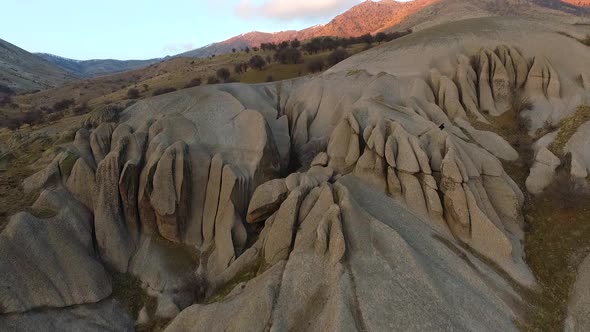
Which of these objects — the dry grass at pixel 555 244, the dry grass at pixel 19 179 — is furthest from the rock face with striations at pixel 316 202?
the dry grass at pixel 19 179

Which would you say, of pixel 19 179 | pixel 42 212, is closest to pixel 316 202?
pixel 42 212

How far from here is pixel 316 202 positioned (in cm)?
2452

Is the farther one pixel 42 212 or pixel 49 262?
pixel 42 212

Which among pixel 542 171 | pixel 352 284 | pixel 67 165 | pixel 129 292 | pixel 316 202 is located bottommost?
pixel 129 292

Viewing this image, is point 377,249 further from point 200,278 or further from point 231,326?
point 200,278

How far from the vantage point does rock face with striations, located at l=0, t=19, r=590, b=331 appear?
2023 centimetres

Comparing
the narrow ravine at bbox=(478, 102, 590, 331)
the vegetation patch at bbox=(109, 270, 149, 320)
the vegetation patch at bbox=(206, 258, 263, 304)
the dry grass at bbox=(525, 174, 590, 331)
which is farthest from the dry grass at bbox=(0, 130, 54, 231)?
the dry grass at bbox=(525, 174, 590, 331)

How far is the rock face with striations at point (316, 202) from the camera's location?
20234 mm

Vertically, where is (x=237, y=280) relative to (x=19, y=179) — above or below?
below

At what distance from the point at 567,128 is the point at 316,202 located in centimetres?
2376

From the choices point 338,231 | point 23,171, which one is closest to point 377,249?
point 338,231

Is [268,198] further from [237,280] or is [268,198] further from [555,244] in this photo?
[555,244]

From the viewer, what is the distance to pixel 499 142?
32.6 meters

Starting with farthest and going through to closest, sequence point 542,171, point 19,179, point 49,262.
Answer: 1. point 19,179
2. point 542,171
3. point 49,262
